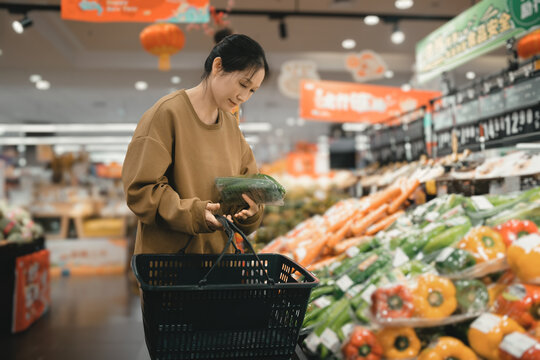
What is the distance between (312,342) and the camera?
1.52 m

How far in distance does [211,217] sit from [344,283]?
0.89m

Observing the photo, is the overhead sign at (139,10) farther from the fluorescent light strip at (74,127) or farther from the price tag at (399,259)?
the fluorescent light strip at (74,127)

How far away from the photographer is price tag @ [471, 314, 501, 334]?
133 cm

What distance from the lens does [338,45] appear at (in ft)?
27.2

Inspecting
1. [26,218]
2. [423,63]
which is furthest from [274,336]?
[26,218]

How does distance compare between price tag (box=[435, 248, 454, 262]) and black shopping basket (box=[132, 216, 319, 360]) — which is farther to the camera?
price tag (box=[435, 248, 454, 262])

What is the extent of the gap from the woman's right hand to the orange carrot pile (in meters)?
1.32

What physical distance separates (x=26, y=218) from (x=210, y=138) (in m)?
4.24

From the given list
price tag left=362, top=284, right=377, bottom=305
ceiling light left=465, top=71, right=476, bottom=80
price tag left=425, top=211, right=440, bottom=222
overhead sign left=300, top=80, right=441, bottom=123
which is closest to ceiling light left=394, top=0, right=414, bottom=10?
overhead sign left=300, top=80, right=441, bottom=123

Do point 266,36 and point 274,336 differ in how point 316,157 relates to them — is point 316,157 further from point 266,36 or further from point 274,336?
point 274,336

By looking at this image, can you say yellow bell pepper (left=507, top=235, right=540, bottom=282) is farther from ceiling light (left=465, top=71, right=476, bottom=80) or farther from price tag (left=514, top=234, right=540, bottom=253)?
ceiling light (left=465, top=71, right=476, bottom=80)

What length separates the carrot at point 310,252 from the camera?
254cm

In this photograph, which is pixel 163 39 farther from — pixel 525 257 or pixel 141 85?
pixel 141 85

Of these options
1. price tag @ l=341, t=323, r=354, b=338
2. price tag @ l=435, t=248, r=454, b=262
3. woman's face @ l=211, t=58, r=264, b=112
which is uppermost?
woman's face @ l=211, t=58, r=264, b=112
